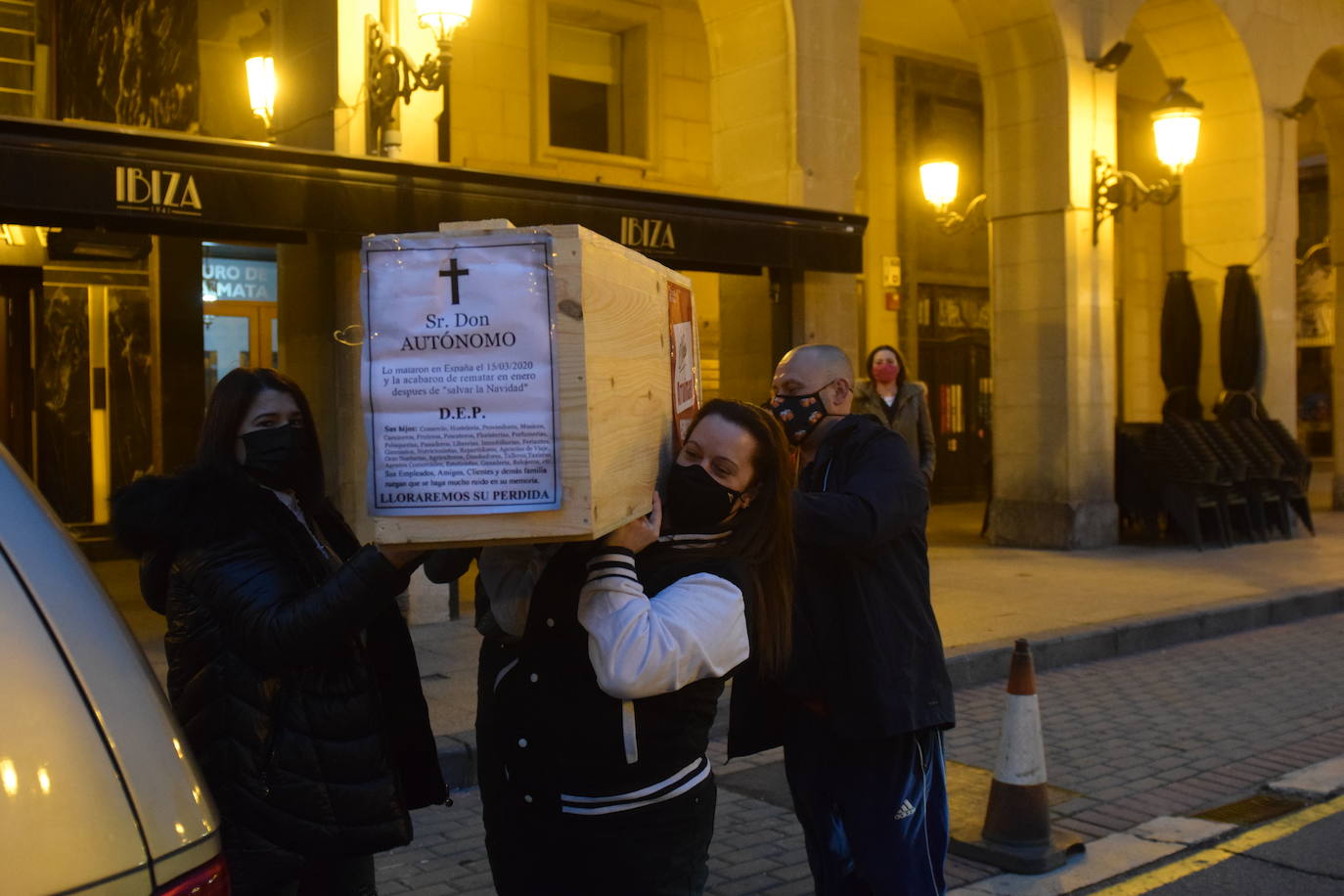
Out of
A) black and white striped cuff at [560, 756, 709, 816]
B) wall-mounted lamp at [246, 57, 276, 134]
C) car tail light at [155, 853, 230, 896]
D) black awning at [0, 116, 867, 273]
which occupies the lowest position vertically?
black and white striped cuff at [560, 756, 709, 816]

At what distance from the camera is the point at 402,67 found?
8.67 m

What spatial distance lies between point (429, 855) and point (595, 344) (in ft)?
11.3

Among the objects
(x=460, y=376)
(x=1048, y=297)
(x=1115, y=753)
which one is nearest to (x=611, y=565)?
(x=460, y=376)

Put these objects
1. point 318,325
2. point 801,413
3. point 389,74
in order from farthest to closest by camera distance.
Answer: point 318,325 → point 389,74 → point 801,413

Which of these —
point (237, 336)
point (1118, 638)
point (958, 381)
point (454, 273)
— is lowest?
point (1118, 638)

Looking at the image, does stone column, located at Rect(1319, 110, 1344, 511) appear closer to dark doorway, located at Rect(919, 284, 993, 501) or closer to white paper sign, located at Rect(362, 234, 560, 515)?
dark doorway, located at Rect(919, 284, 993, 501)

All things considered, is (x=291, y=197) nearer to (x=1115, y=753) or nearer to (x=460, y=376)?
(x=1115, y=753)

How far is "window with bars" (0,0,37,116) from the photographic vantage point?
11523 millimetres

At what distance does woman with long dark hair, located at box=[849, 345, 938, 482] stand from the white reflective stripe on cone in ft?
18.1

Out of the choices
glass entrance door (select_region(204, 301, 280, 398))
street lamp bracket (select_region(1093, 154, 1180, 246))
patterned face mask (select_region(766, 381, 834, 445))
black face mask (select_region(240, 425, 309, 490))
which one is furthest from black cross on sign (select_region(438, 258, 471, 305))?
street lamp bracket (select_region(1093, 154, 1180, 246))

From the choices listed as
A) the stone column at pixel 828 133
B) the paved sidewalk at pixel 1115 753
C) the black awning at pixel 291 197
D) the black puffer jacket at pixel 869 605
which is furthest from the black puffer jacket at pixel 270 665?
the stone column at pixel 828 133

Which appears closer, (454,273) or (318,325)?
(454,273)

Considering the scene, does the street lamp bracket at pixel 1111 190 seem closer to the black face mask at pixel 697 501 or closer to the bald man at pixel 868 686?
the bald man at pixel 868 686

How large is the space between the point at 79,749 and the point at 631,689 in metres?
0.94
